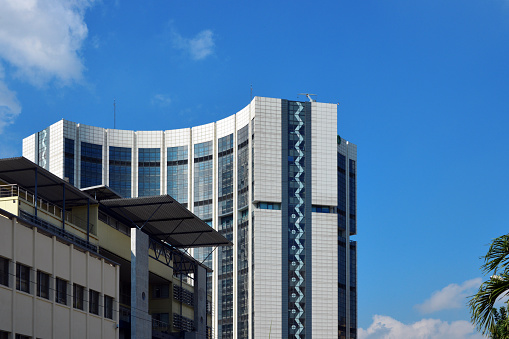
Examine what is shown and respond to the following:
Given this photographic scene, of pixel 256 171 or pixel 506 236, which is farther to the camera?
pixel 256 171

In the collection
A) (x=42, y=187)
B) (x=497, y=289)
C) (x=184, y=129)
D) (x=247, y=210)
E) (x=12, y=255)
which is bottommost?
(x=497, y=289)

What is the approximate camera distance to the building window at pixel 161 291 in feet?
260

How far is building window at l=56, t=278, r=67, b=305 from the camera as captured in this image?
50375mm

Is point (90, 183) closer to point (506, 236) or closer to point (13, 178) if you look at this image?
point (13, 178)

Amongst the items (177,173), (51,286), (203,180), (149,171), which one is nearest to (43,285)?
(51,286)

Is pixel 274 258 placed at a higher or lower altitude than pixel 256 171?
lower

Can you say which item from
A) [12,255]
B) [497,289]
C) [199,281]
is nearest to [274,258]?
[199,281]

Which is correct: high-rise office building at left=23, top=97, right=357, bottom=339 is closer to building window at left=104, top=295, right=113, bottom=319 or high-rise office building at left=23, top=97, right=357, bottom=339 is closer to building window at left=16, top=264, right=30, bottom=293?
building window at left=104, top=295, right=113, bottom=319

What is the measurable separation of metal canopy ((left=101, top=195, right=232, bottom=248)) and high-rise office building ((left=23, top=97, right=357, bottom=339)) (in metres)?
63.7

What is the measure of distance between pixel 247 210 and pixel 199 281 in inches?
2673

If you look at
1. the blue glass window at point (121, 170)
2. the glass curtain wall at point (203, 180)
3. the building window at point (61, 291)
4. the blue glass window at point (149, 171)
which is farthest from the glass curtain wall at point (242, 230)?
the building window at point (61, 291)

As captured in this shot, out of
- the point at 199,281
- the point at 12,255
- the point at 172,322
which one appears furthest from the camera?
the point at 199,281

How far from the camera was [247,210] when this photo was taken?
151 meters

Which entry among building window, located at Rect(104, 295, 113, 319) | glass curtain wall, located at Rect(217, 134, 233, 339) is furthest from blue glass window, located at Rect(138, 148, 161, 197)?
building window, located at Rect(104, 295, 113, 319)
